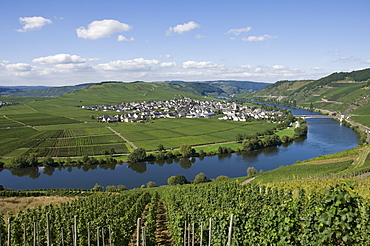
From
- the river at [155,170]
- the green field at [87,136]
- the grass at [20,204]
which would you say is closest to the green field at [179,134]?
the green field at [87,136]

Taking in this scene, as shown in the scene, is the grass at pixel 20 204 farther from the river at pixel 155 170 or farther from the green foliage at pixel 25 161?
the green foliage at pixel 25 161

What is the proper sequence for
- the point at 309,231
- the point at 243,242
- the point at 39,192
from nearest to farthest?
the point at 309,231 → the point at 243,242 → the point at 39,192

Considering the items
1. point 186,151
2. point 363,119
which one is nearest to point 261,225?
point 186,151

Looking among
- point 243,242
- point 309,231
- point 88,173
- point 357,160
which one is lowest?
point 88,173

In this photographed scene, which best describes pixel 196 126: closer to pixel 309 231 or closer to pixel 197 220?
pixel 197 220

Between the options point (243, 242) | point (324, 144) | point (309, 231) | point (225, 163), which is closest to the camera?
point (309, 231)

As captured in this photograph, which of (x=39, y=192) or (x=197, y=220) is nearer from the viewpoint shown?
(x=197, y=220)

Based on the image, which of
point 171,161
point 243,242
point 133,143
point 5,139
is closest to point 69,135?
point 5,139
